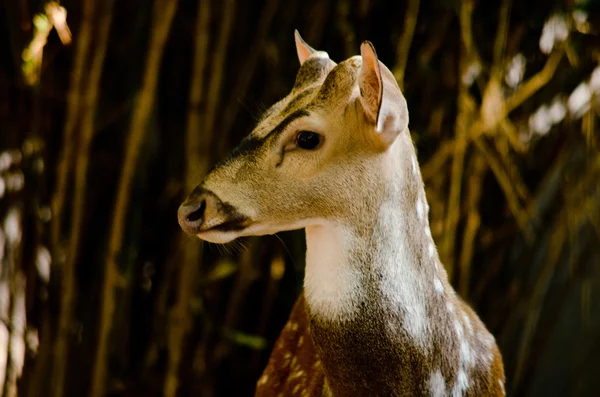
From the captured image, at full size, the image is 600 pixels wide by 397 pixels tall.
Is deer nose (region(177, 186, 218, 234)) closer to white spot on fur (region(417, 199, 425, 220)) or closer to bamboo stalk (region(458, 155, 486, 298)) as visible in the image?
white spot on fur (region(417, 199, 425, 220))

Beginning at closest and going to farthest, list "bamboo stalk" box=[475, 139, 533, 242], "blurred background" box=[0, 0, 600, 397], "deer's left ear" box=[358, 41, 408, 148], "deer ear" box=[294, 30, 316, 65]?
1. "deer's left ear" box=[358, 41, 408, 148]
2. "deer ear" box=[294, 30, 316, 65]
3. "blurred background" box=[0, 0, 600, 397]
4. "bamboo stalk" box=[475, 139, 533, 242]

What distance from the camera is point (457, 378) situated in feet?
3.10

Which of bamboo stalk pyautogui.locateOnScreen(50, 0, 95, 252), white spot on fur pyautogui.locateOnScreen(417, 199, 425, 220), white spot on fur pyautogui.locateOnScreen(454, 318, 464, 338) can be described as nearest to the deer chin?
white spot on fur pyautogui.locateOnScreen(417, 199, 425, 220)

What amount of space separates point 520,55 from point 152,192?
2.78ft

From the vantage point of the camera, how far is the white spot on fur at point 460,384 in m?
0.94

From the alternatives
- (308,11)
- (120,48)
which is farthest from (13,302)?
(308,11)

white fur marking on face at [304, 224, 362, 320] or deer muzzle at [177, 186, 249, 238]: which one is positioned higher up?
deer muzzle at [177, 186, 249, 238]

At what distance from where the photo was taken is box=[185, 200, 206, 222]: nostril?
2.78 ft

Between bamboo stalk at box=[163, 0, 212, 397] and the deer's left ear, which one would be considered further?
bamboo stalk at box=[163, 0, 212, 397]

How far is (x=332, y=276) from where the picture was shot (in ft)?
2.88

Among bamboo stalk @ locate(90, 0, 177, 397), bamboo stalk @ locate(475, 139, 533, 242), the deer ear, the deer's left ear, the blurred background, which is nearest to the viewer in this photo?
the deer's left ear


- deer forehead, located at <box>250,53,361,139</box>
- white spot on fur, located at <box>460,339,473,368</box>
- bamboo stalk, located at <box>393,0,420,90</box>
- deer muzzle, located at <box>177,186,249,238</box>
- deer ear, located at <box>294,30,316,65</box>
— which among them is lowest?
white spot on fur, located at <box>460,339,473,368</box>

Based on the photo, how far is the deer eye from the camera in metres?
0.87

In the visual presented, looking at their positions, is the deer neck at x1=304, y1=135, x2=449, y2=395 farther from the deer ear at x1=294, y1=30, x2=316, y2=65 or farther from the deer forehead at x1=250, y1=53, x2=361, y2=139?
the deer ear at x1=294, y1=30, x2=316, y2=65
